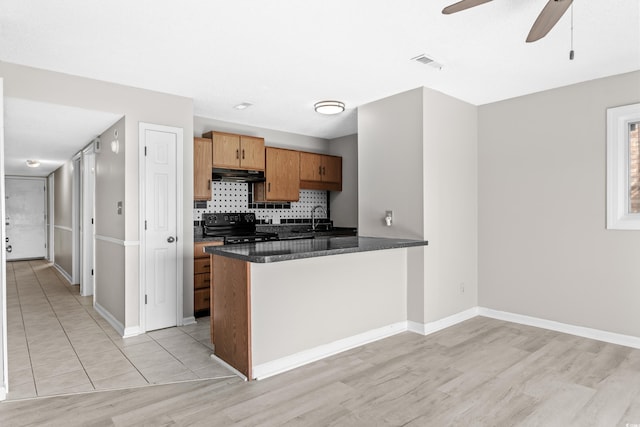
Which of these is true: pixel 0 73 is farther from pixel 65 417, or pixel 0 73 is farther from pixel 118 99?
pixel 65 417

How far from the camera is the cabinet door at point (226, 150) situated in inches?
191

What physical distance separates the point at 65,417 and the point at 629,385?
12.1 feet

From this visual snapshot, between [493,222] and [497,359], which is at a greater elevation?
[493,222]

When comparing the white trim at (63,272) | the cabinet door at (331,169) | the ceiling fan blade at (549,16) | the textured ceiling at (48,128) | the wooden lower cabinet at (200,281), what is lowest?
the white trim at (63,272)

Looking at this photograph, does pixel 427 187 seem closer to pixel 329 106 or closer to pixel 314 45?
pixel 329 106

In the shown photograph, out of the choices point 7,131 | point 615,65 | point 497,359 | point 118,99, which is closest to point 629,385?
point 497,359

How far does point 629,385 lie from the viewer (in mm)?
2711

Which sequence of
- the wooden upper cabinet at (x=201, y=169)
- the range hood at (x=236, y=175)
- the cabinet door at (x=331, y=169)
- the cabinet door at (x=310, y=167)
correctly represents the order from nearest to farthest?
the wooden upper cabinet at (x=201, y=169) < the range hood at (x=236, y=175) < the cabinet door at (x=310, y=167) < the cabinet door at (x=331, y=169)

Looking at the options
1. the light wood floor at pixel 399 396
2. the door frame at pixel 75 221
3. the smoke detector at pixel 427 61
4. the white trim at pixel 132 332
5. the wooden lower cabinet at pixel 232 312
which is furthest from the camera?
the door frame at pixel 75 221

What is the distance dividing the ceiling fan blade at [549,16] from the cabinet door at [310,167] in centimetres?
383

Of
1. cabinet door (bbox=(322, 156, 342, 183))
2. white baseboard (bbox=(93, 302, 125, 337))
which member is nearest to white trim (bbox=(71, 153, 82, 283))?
white baseboard (bbox=(93, 302, 125, 337))

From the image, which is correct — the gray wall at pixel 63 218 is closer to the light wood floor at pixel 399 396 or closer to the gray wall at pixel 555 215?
the light wood floor at pixel 399 396

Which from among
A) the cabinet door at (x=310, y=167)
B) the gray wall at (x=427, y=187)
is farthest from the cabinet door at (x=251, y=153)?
the gray wall at (x=427, y=187)

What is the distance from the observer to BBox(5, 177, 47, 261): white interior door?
9.55 metres
